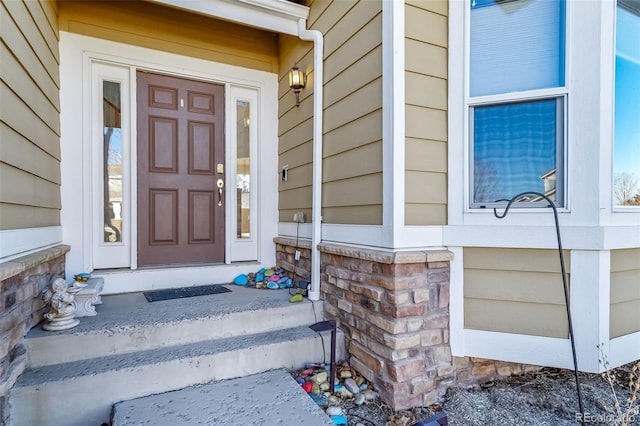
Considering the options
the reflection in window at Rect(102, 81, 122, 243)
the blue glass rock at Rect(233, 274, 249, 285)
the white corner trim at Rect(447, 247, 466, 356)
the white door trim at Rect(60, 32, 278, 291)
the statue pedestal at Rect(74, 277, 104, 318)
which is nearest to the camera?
the white corner trim at Rect(447, 247, 466, 356)

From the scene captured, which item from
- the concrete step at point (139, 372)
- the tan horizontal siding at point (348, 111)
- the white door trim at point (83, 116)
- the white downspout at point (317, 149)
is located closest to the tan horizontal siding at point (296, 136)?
the tan horizontal siding at point (348, 111)

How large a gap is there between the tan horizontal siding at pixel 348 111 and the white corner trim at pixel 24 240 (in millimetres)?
1885

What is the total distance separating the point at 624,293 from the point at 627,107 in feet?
3.64

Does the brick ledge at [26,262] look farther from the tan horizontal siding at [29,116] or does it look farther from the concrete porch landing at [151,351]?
the concrete porch landing at [151,351]

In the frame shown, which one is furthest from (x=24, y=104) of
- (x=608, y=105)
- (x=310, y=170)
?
(x=608, y=105)

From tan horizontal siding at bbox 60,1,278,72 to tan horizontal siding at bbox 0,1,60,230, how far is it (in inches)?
9.3

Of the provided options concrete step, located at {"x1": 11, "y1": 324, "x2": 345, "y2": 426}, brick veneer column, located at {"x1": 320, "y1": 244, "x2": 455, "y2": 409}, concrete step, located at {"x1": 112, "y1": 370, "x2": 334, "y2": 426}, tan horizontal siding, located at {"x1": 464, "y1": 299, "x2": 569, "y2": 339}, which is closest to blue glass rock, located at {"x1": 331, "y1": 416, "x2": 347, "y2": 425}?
concrete step, located at {"x1": 112, "y1": 370, "x2": 334, "y2": 426}

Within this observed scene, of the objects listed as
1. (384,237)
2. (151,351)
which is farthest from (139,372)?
(384,237)

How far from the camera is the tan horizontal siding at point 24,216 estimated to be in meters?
1.66

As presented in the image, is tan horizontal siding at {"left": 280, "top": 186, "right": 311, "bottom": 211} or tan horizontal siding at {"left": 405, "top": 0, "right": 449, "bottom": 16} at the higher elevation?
tan horizontal siding at {"left": 405, "top": 0, "right": 449, "bottom": 16}

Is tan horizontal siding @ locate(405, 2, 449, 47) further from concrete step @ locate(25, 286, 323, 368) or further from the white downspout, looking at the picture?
concrete step @ locate(25, 286, 323, 368)

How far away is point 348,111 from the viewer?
2.38 meters

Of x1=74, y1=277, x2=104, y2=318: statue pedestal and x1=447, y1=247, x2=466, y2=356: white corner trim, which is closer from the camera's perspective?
x1=447, y1=247, x2=466, y2=356: white corner trim

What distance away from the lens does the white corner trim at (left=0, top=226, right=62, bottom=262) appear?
1.64m
